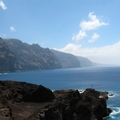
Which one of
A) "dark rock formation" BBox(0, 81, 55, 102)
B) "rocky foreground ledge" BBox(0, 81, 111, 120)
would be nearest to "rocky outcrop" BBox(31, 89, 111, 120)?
"rocky foreground ledge" BBox(0, 81, 111, 120)

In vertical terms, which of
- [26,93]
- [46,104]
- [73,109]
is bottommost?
[73,109]

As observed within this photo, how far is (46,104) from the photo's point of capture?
57281 mm

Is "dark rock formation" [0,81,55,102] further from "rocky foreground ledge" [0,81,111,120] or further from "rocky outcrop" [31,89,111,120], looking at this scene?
"rocky outcrop" [31,89,111,120]

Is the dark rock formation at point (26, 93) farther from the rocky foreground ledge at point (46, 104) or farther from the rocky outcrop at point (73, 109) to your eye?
the rocky outcrop at point (73, 109)

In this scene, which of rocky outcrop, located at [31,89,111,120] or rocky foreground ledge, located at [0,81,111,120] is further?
rocky outcrop, located at [31,89,111,120]

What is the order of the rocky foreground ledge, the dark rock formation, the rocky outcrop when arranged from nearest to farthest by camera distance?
1. the rocky foreground ledge
2. the rocky outcrop
3. the dark rock formation

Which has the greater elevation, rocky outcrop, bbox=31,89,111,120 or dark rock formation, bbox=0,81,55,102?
dark rock formation, bbox=0,81,55,102

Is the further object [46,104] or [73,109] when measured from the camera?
[73,109]

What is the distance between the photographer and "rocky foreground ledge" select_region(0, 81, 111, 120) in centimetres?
5059

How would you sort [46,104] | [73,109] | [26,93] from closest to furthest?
[46,104] → [73,109] → [26,93]

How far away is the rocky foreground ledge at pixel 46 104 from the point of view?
50.6 m

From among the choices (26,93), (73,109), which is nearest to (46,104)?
(73,109)

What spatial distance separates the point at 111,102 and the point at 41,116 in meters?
49.9

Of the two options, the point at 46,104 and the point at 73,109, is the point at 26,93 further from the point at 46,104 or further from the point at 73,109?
the point at 73,109
